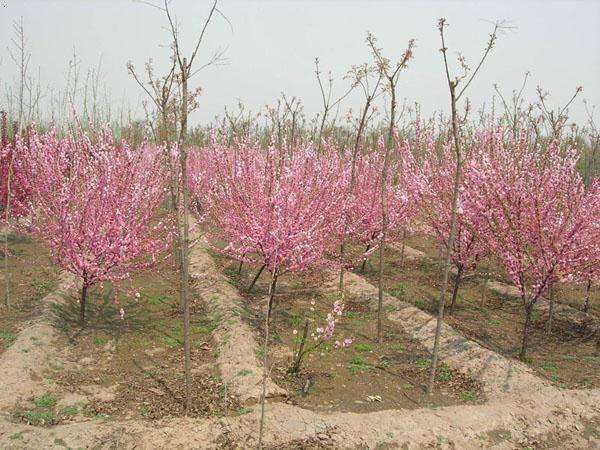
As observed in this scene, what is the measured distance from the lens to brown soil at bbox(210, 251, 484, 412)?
653cm

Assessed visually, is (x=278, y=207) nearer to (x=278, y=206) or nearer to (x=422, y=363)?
(x=278, y=206)

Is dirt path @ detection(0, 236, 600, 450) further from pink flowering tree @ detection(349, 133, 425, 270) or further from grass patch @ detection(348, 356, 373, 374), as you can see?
pink flowering tree @ detection(349, 133, 425, 270)

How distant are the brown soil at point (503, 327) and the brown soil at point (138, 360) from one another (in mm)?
5172

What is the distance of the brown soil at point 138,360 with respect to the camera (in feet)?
19.6

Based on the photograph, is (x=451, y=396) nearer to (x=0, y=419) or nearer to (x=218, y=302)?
(x=218, y=302)

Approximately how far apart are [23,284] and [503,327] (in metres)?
10.6

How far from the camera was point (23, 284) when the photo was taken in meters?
10.2

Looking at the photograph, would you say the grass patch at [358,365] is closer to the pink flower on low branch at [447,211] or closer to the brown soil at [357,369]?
the brown soil at [357,369]

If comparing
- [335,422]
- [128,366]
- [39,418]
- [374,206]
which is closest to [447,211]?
[374,206]

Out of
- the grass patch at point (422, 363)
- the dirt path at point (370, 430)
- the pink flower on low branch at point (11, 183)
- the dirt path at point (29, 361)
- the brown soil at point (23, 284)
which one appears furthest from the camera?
the pink flower on low branch at point (11, 183)

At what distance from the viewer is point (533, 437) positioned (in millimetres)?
5934

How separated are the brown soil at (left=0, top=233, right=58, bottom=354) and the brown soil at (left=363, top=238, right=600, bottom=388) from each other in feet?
26.0

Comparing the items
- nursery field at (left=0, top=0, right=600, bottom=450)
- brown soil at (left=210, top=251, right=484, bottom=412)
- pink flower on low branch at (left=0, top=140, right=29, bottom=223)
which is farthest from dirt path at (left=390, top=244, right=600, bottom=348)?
pink flower on low branch at (left=0, top=140, right=29, bottom=223)

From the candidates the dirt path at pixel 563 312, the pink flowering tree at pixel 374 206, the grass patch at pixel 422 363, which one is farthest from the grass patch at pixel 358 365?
the dirt path at pixel 563 312
